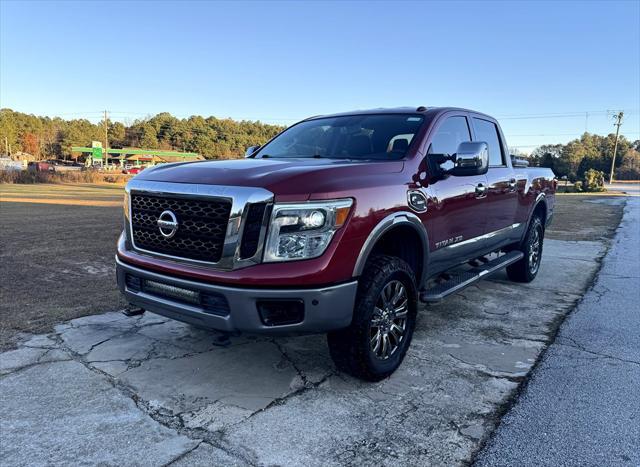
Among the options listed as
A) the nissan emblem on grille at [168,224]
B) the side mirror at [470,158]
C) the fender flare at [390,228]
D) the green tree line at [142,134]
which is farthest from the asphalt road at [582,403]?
the green tree line at [142,134]

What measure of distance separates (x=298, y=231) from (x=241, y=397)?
119 centimetres

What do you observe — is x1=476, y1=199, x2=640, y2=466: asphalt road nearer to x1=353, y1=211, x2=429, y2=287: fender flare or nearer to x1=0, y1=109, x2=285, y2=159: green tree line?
x1=353, y1=211, x2=429, y2=287: fender flare

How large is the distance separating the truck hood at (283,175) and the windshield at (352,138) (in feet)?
1.66

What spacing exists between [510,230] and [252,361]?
11.6ft

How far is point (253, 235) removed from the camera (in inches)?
111

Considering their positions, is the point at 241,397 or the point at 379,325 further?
the point at 379,325

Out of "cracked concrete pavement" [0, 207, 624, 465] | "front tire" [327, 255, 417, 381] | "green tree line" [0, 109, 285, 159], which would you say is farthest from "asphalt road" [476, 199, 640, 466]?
"green tree line" [0, 109, 285, 159]

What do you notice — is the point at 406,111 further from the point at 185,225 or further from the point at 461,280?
the point at 185,225

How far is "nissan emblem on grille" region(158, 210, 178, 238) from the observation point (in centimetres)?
310

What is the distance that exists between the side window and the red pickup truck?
2.84 ft

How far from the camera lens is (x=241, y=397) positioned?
313 cm

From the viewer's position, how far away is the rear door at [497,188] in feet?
16.4

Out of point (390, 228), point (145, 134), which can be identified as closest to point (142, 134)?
point (145, 134)

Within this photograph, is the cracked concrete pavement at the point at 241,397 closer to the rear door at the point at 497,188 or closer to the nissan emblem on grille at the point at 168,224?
the nissan emblem on grille at the point at 168,224
